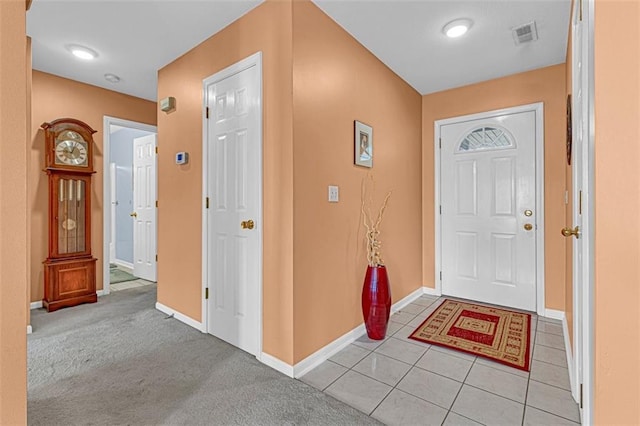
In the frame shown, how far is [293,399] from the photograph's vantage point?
66.9 inches

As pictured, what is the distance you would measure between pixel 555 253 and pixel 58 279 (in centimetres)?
494

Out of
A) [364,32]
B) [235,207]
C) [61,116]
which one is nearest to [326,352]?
[235,207]

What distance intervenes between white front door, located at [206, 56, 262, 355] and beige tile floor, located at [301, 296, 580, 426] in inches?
27.5

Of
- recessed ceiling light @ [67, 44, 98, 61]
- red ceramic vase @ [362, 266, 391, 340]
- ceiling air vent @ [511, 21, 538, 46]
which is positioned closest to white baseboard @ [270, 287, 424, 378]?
red ceramic vase @ [362, 266, 391, 340]

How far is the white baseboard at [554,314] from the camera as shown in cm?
290

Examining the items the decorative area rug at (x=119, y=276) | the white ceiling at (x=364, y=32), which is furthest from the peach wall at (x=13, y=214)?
the decorative area rug at (x=119, y=276)

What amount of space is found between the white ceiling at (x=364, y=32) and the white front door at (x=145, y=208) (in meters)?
1.35

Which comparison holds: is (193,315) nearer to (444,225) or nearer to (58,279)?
(58,279)

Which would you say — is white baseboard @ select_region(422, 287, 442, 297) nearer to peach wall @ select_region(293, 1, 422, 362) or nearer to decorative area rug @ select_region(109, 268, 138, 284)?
peach wall @ select_region(293, 1, 422, 362)

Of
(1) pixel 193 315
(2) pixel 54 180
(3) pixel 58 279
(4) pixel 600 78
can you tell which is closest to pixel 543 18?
(4) pixel 600 78

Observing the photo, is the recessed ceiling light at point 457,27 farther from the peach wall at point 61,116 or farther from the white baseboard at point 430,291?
the peach wall at point 61,116

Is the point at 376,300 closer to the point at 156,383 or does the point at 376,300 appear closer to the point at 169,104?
the point at 156,383

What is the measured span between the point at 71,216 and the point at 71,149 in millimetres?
732

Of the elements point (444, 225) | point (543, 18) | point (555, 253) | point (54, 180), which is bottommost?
point (555, 253)
